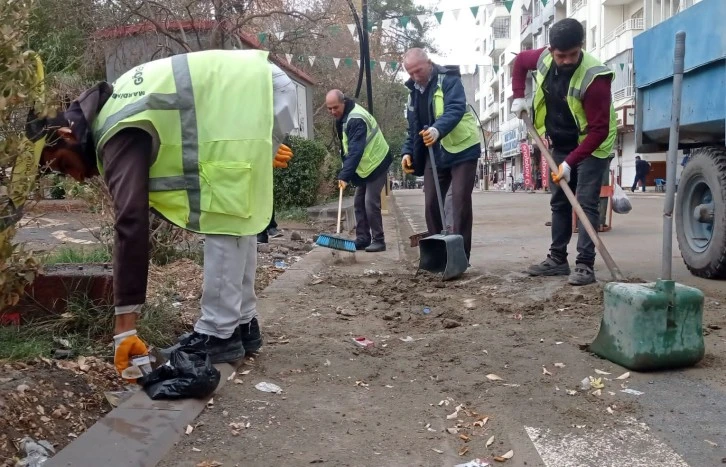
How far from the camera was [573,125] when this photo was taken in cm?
514

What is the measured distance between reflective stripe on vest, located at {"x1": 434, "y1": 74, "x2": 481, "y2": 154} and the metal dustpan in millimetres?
184

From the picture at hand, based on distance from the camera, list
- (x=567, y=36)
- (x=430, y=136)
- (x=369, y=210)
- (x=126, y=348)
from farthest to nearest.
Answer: (x=369, y=210)
(x=430, y=136)
(x=567, y=36)
(x=126, y=348)

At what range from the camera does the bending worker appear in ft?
19.0

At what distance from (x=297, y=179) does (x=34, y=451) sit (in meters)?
10.9

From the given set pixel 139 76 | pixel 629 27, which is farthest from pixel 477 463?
pixel 629 27

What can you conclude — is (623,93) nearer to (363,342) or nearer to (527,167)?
(527,167)

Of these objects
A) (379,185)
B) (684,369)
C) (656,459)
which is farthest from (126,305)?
(379,185)

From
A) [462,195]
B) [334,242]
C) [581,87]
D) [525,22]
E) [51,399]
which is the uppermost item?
[525,22]

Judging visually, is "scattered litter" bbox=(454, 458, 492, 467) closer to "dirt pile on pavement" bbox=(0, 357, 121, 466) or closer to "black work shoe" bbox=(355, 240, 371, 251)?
"dirt pile on pavement" bbox=(0, 357, 121, 466)

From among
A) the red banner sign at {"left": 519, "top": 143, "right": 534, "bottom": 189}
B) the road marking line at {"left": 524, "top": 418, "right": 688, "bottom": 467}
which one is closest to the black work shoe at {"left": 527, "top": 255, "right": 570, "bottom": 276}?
the road marking line at {"left": 524, "top": 418, "right": 688, "bottom": 467}

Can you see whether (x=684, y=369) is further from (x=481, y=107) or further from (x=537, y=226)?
(x=481, y=107)

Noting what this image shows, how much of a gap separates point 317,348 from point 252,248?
689 millimetres

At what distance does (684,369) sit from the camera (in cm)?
304

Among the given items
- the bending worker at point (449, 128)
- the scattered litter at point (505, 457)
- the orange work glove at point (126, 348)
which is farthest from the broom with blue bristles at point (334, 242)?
the scattered litter at point (505, 457)
